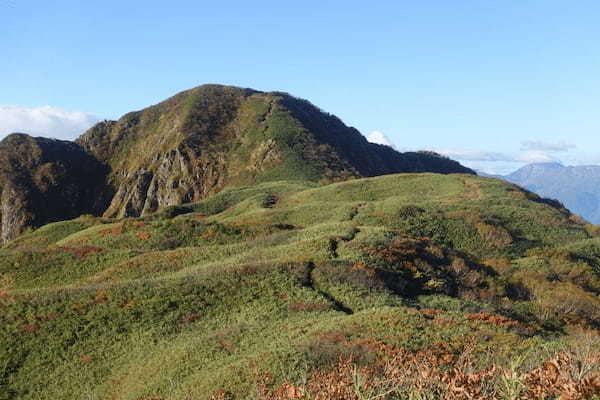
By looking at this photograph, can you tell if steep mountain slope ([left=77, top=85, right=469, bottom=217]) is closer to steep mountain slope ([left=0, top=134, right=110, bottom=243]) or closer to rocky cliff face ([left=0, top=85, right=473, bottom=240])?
rocky cliff face ([left=0, top=85, right=473, bottom=240])

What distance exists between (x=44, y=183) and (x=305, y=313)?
11015 cm

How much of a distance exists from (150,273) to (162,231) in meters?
12.4

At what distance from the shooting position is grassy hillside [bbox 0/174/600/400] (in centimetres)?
1067

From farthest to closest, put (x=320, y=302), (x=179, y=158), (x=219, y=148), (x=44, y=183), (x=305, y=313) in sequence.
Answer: (x=219, y=148) < (x=44, y=183) < (x=179, y=158) < (x=320, y=302) < (x=305, y=313)

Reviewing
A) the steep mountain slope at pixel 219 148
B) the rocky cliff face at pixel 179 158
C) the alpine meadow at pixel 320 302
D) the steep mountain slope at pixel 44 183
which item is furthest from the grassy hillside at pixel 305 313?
the steep mountain slope at pixel 44 183

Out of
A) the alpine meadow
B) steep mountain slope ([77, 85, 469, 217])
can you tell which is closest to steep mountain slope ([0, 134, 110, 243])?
steep mountain slope ([77, 85, 469, 217])

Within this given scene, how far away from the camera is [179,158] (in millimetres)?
110812

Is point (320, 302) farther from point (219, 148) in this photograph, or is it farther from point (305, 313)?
point (219, 148)

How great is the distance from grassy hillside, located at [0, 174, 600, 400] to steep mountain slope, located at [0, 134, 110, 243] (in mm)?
71650

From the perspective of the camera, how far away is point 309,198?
65.2 m

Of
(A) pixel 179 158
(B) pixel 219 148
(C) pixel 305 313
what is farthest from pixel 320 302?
(B) pixel 219 148

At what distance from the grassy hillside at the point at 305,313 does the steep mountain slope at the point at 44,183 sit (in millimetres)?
71650

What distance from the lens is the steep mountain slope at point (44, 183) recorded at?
348 feet

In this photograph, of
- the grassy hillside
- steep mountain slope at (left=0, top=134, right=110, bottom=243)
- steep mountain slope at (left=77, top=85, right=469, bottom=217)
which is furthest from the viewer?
steep mountain slope at (left=0, top=134, right=110, bottom=243)
